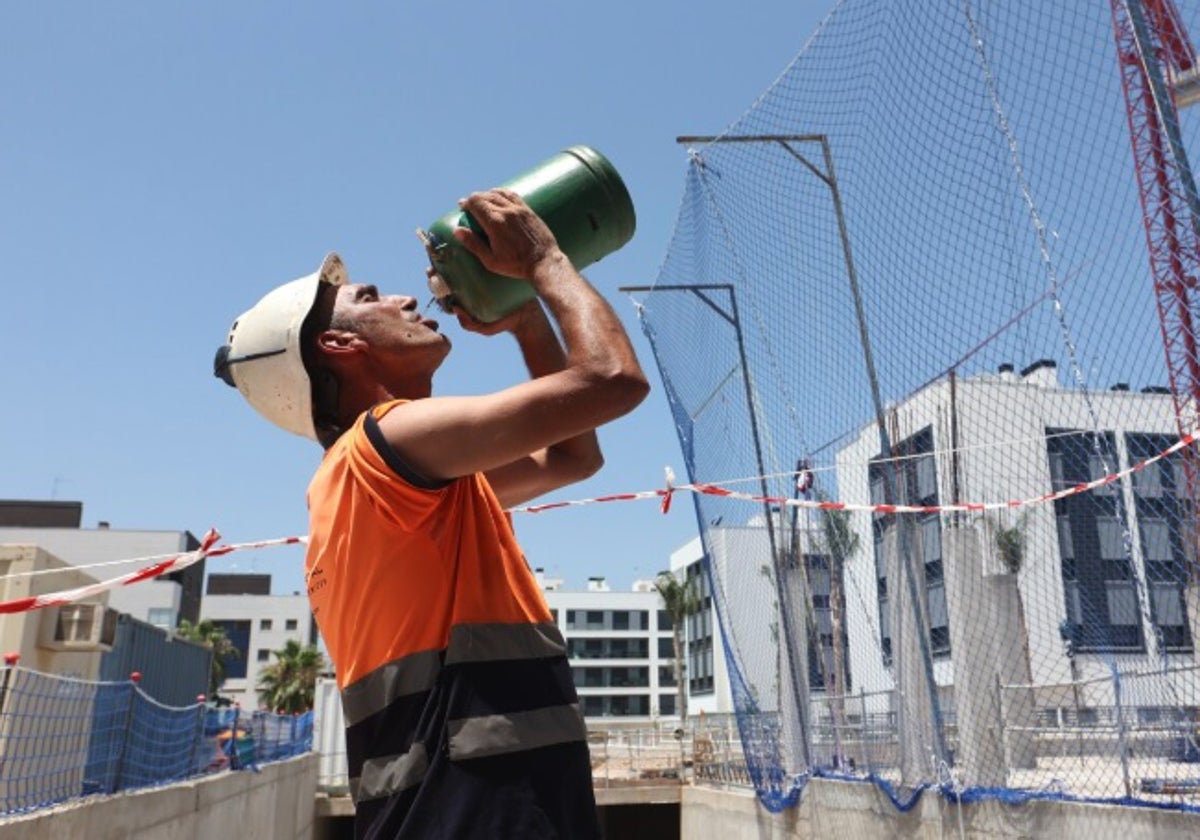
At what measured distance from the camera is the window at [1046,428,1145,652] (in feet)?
18.3

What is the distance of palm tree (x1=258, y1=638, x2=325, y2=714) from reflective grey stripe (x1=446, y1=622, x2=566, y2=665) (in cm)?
4454

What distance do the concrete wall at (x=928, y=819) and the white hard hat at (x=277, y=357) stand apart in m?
4.97

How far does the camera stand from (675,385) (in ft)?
32.4

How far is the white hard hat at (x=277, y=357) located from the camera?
1.67 m

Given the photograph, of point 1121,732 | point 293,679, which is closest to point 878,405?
point 1121,732

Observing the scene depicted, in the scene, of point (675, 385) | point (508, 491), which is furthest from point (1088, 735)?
point (508, 491)

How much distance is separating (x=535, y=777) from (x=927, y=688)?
5988 millimetres

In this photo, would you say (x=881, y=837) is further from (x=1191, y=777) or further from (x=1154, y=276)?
(x=1154, y=276)

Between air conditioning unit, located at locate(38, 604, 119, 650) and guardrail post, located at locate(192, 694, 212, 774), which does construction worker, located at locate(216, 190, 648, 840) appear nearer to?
air conditioning unit, located at locate(38, 604, 119, 650)

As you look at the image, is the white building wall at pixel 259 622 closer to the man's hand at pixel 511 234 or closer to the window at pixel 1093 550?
the window at pixel 1093 550

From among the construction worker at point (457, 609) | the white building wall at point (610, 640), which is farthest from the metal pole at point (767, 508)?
the white building wall at point (610, 640)

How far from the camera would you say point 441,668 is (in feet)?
4.54

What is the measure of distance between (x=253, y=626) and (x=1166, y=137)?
6484 cm

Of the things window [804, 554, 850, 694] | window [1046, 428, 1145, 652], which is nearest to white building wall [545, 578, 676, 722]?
window [804, 554, 850, 694]
